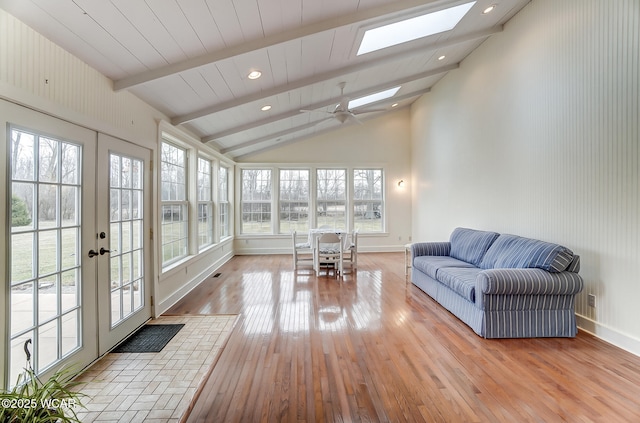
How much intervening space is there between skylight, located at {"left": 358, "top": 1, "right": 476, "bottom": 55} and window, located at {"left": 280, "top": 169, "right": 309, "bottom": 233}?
4.33 m

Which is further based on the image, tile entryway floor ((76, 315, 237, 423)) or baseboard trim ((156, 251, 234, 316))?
baseboard trim ((156, 251, 234, 316))

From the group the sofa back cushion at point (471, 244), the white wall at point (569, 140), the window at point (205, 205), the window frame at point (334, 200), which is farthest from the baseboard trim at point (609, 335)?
the window at point (205, 205)

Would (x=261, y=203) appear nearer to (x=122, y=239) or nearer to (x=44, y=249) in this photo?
(x=122, y=239)

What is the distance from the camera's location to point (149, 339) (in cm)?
284

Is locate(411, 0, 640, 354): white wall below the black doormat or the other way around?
the other way around

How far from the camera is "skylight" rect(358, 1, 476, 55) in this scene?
→ 136 inches

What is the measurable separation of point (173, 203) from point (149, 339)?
1.86m

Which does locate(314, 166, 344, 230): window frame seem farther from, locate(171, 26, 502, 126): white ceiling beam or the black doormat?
the black doormat

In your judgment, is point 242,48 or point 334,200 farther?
point 334,200

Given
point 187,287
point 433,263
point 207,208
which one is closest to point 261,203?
point 207,208

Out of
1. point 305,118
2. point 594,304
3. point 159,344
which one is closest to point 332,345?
point 159,344

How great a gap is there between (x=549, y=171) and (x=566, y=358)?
6.57 feet

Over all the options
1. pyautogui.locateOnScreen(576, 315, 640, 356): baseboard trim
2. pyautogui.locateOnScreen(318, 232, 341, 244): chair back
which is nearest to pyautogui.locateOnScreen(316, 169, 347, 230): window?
pyautogui.locateOnScreen(318, 232, 341, 244): chair back

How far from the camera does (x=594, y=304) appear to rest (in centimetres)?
287
